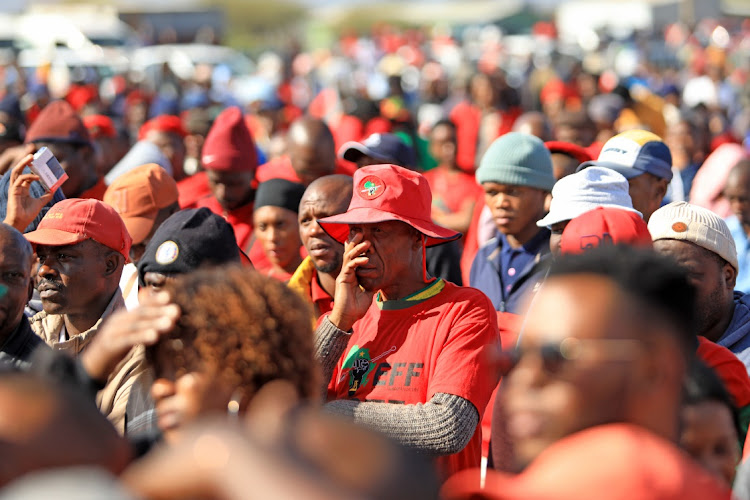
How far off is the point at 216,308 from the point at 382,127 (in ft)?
28.3

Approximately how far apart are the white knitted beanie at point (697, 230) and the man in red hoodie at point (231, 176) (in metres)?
3.05

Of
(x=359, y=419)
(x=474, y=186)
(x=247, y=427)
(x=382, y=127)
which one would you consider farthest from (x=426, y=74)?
(x=247, y=427)

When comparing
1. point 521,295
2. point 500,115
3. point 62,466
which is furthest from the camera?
point 500,115

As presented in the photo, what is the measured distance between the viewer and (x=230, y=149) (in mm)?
6973

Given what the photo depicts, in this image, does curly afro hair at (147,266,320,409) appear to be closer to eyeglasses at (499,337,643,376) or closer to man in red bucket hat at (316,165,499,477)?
eyeglasses at (499,337,643,376)

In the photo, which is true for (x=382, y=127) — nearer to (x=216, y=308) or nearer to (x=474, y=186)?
(x=474, y=186)

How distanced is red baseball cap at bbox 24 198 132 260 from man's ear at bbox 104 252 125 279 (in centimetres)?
3

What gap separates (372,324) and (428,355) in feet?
1.02

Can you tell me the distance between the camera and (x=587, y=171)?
491cm

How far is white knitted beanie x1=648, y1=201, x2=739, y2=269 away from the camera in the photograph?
4141 mm

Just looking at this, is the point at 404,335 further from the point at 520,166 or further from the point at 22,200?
the point at 22,200

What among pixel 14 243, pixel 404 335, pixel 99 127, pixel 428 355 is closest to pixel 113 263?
pixel 14 243

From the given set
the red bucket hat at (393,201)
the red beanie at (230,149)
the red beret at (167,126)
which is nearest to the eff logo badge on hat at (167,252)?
the red bucket hat at (393,201)

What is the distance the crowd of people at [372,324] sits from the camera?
1.83 meters
